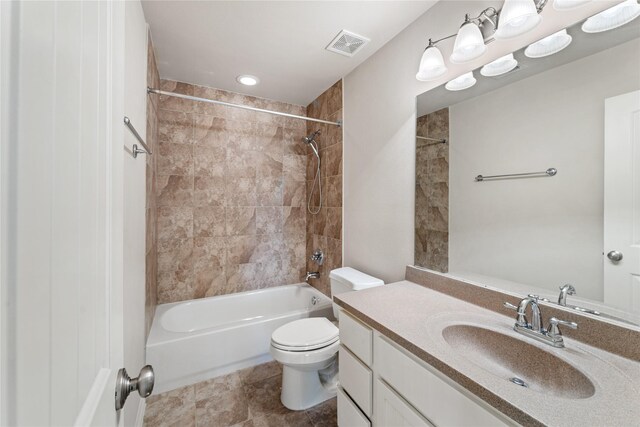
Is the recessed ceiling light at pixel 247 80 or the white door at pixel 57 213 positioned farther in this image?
the recessed ceiling light at pixel 247 80

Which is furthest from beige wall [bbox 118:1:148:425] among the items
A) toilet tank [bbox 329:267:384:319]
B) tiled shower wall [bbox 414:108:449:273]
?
tiled shower wall [bbox 414:108:449:273]

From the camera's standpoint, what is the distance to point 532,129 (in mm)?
1100

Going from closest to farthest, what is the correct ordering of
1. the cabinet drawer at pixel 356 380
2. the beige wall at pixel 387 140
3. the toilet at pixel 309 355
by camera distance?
the cabinet drawer at pixel 356 380 < the beige wall at pixel 387 140 < the toilet at pixel 309 355

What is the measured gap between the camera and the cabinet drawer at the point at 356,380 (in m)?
1.11

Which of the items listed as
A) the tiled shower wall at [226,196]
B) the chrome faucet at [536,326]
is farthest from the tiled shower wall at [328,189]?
the chrome faucet at [536,326]

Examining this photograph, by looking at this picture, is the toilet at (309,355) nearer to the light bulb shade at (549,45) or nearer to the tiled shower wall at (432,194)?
the tiled shower wall at (432,194)

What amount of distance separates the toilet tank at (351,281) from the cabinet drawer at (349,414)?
2.03 ft

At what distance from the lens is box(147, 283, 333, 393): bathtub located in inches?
72.0

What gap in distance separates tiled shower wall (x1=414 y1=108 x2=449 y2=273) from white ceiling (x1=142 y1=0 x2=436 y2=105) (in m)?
0.68

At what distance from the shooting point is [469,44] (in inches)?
46.7

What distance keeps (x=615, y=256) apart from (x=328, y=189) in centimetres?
198

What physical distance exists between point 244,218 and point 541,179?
237cm

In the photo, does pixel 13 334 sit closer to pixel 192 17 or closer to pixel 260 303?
pixel 192 17

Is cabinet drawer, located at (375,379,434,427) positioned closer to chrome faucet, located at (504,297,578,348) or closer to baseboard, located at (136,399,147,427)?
chrome faucet, located at (504,297,578,348)
